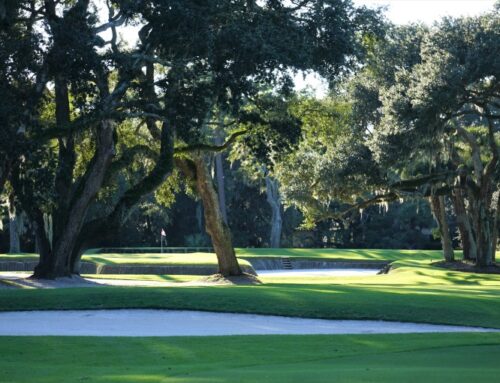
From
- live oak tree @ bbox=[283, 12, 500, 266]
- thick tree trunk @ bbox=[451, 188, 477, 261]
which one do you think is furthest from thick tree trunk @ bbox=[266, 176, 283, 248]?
thick tree trunk @ bbox=[451, 188, 477, 261]

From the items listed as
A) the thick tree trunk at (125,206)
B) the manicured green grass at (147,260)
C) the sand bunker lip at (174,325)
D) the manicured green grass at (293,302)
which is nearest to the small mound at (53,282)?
the thick tree trunk at (125,206)

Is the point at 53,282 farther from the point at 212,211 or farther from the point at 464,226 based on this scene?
the point at 464,226

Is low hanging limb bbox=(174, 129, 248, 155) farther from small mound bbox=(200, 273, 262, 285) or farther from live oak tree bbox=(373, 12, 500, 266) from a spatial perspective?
live oak tree bbox=(373, 12, 500, 266)

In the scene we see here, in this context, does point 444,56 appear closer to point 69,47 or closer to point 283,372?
point 69,47

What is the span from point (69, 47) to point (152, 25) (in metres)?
3.71

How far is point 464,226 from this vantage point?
41656 mm

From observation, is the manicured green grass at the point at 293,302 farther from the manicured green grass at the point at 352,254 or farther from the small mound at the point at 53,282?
the manicured green grass at the point at 352,254

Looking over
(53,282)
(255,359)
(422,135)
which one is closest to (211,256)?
(422,135)

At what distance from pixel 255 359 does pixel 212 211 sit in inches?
773

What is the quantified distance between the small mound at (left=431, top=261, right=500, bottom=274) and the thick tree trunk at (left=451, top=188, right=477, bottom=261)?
0.89 m

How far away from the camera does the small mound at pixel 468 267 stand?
38.3m

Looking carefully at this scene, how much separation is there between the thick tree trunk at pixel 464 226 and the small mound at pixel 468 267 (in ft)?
2.92

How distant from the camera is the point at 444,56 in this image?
1170 inches

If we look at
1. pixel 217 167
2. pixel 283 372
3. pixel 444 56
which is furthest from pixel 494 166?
pixel 217 167
